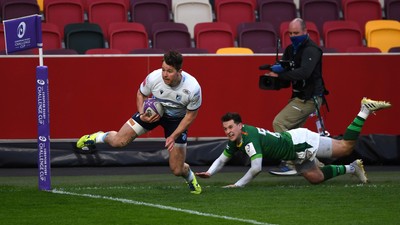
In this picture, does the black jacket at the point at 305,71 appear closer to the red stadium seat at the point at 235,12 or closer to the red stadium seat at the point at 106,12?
the red stadium seat at the point at 235,12

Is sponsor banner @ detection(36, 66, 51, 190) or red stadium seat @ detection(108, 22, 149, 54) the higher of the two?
red stadium seat @ detection(108, 22, 149, 54)

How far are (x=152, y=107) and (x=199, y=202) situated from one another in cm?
135

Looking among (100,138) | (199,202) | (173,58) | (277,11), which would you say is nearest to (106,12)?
(277,11)

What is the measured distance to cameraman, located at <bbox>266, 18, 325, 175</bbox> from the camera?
14.2 meters

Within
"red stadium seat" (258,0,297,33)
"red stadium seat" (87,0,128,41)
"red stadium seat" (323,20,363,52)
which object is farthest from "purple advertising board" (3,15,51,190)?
"red stadium seat" (258,0,297,33)

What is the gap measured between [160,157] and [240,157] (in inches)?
49.3

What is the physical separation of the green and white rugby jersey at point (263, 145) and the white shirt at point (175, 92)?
776mm

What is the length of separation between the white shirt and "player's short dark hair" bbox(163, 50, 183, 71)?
0.35 metres

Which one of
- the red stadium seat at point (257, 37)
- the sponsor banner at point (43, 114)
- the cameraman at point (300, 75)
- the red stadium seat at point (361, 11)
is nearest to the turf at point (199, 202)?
the sponsor banner at point (43, 114)

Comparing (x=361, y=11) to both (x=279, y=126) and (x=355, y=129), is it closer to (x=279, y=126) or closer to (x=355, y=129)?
(x=279, y=126)

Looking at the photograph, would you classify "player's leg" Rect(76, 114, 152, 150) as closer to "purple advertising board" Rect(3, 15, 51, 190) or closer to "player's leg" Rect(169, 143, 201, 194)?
"player's leg" Rect(169, 143, 201, 194)

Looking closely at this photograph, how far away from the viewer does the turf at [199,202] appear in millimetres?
10688

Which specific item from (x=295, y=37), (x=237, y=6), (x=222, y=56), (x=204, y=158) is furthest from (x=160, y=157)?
(x=237, y=6)

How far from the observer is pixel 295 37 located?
1425 centimetres
